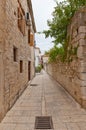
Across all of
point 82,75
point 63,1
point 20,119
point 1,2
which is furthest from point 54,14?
point 20,119

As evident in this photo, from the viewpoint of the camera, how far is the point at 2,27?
6.19 meters

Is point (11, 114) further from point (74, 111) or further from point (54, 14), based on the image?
point (54, 14)

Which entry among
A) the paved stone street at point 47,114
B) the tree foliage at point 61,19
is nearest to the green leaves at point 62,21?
the tree foliage at point 61,19

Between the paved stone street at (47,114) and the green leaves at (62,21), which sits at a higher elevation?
the green leaves at (62,21)

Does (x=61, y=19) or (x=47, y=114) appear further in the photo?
(x=61, y=19)

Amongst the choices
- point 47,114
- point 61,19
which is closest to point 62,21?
point 61,19

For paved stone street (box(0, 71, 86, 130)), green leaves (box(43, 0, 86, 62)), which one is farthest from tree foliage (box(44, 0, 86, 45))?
paved stone street (box(0, 71, 86, 130))

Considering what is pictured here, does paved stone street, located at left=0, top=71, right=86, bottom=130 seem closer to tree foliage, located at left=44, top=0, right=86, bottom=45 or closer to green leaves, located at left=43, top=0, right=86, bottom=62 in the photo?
green leaves, located at left=43, top=0, right=86, bottom=62

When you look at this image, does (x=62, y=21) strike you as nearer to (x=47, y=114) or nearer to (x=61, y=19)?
(x=61, y=19)

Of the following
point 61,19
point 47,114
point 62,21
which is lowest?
point 47,114

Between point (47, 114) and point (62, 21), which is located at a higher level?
point (62, 21)

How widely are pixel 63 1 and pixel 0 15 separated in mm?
6951

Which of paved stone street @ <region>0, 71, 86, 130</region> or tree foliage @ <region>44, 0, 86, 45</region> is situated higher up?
tree foliage @ <region>44, 0, 86, 45</region>

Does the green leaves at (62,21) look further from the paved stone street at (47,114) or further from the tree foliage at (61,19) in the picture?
the paved stone street at (47,114)
